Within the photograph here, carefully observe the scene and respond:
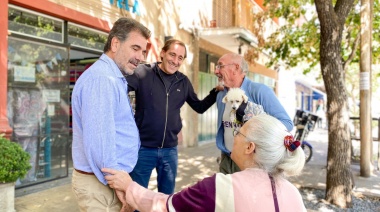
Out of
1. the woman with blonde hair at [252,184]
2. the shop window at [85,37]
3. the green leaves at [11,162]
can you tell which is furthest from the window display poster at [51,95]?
the woman with blonde hair at [252,184]

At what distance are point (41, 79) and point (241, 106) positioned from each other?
14.4 feet

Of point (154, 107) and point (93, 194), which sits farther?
point (154, 107)

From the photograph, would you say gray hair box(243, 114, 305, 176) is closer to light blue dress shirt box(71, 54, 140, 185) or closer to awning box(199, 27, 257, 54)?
light blue dress shirt box(71, 54, 140, 185)

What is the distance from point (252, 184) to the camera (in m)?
1.74

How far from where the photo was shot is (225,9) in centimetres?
1441

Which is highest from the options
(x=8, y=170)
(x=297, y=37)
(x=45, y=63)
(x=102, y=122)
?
(x=297, y=37)

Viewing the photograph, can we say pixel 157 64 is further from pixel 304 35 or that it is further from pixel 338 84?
pixel 304 35

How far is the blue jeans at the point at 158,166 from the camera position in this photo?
10.8 ft

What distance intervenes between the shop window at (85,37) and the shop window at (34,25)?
0.31 meters

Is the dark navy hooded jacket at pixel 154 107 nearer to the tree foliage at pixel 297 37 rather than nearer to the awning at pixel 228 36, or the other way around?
the tree foliage at pixel 297 37

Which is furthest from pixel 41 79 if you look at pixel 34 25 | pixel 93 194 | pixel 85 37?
pixel 93 194

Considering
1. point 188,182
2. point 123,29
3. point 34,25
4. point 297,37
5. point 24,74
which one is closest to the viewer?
point 123,29

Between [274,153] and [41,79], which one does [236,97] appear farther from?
[41,79]

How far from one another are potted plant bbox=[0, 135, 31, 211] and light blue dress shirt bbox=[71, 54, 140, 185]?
268 centimetres
